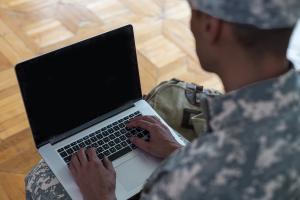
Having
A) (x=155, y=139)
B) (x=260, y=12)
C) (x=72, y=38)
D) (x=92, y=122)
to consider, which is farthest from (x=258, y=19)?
(x=72, y=38)

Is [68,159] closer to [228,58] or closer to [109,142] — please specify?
[109,142]

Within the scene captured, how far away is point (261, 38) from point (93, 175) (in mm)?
495

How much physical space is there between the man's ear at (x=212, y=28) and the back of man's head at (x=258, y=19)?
0.01 metres

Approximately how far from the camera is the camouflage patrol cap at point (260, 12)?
59 centimetres

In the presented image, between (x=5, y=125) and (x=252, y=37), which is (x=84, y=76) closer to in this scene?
(x=252, y=37)

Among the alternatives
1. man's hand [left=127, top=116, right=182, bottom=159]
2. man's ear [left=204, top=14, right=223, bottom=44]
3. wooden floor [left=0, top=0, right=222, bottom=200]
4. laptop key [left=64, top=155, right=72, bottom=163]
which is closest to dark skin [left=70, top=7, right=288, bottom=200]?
man's ear [left=204, top=14, right=223, bottom=44]

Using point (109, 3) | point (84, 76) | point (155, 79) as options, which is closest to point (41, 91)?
point (84, 76)

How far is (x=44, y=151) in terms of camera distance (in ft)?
3.49

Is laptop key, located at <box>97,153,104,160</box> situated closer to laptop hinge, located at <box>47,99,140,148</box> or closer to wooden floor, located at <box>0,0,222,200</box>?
laptop hinge, located at <box>47,99,140,148</box>

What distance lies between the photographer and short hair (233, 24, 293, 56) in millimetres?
605

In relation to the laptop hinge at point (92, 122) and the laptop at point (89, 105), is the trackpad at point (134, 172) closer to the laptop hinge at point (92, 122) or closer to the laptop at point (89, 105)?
the laptop at point (89, 105)

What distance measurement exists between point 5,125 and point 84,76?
757 millimetres

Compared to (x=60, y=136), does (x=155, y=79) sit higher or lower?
lower

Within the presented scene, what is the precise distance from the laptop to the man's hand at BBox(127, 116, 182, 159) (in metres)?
0.02
